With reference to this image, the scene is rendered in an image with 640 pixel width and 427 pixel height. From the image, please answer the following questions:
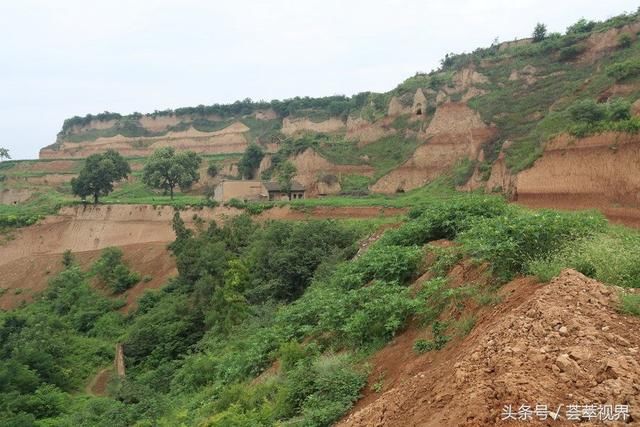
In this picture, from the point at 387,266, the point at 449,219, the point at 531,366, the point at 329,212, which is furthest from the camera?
the point at 329,212

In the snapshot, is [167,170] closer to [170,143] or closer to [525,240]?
[170,143]

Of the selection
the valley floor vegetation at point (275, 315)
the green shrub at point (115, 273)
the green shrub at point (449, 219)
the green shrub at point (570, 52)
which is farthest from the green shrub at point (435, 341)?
the green shrub at point (570, 52)

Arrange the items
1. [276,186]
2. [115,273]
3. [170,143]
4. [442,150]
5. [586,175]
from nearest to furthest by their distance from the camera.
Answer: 1. [586,175]
2. [115,273]
3. [442,150]
4. [276,186]
5. [170,143]

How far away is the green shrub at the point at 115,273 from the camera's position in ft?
97.0

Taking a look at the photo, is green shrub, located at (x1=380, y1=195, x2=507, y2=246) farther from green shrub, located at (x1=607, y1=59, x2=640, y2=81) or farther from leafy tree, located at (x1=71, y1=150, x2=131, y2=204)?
leafy tree, located at (x1=71, y1=150, x2=131, y2=204)

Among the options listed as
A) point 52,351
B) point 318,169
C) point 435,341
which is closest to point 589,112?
point 435,341

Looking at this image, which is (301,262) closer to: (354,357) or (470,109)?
(354,357)

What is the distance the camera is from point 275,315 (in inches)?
574

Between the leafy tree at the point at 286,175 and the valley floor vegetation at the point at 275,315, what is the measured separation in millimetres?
14202

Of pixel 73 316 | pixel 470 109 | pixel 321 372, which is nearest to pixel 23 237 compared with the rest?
pixel 73 316

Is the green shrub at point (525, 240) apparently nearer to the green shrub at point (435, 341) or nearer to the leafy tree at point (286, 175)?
the green shrub at point (435, 341)

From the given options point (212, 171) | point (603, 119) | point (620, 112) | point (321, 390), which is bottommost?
point (321, 390)

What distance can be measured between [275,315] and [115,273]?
18.6 metres

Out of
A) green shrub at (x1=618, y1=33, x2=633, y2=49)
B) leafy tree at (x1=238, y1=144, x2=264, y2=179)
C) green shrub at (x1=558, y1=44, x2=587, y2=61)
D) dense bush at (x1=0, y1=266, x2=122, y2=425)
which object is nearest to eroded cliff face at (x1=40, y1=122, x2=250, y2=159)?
leafy tree at (x1=238, y1=144, x2=264, y2=179)
